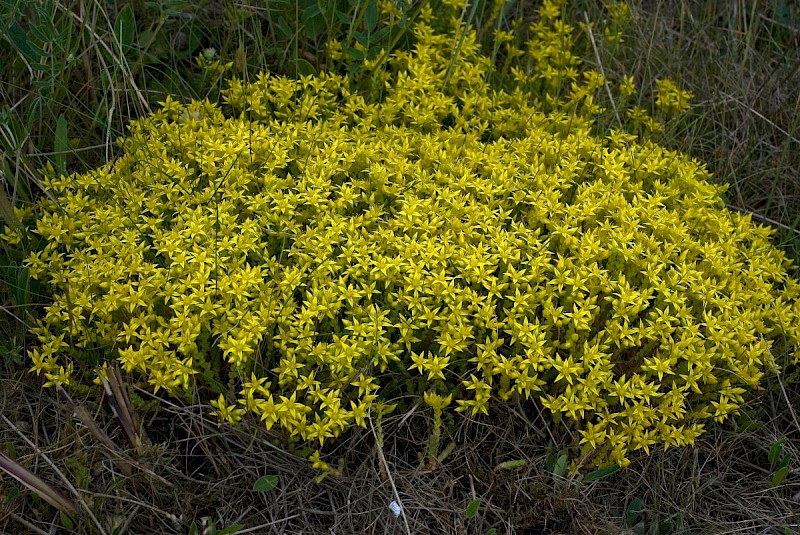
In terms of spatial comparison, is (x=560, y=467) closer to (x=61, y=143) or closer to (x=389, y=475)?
(x=389, y=475)

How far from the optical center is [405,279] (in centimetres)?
256

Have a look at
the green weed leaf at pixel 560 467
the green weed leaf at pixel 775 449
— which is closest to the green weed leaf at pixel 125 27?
the green weed leaf at pixel 560 467

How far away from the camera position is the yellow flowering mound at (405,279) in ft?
8.17

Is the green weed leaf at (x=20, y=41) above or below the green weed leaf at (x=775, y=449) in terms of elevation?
above

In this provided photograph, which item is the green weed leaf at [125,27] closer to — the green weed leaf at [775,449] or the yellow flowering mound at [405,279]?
the yellow flowering mound at [405,279]

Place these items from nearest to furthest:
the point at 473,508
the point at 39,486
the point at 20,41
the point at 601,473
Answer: the point at 39,486, the point at 473,508, the point at 601,473, the point at 20,41

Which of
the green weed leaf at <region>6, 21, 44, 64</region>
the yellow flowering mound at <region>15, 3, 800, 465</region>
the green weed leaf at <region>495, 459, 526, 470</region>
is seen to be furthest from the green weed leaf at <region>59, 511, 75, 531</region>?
the green weed leaf at <region>6, 21, 44, 64</region>

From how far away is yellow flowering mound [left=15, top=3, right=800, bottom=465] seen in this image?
249 cm

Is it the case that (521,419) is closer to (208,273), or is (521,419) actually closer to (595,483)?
(595,483)

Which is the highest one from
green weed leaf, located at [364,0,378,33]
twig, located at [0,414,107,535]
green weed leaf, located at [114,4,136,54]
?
green weed leaf, located at [364,0,378,33]

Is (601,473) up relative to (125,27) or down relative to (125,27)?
down

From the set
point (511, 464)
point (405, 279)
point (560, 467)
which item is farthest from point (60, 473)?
point (560, 467)

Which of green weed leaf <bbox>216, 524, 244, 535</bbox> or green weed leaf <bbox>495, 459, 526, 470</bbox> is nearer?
green weed leaf <bbox>216, 524, 244, 535</bbox>

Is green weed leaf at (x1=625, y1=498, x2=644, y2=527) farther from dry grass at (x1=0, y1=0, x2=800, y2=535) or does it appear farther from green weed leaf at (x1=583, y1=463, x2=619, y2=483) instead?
green weed leaf at (x1=583, y1=463, x2=619, y2=483)
